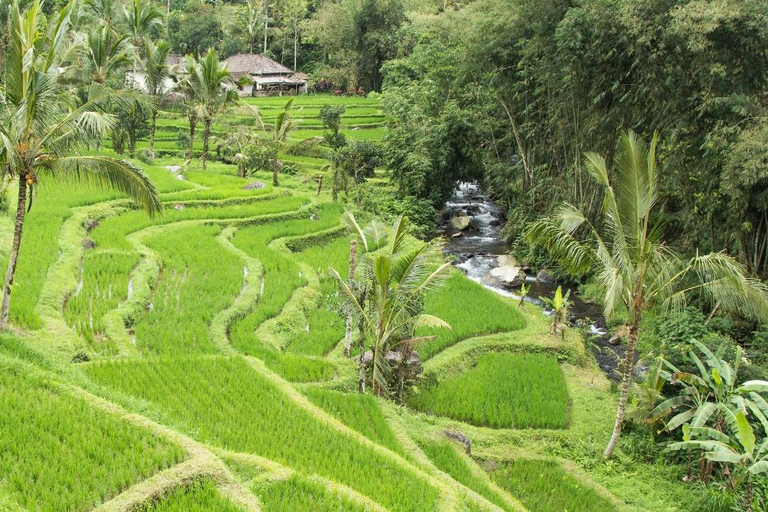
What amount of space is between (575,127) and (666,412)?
912 centimetres

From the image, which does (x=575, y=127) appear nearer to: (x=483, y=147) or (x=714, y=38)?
(x=714, y=38)

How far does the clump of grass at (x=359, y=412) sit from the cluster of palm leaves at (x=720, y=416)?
332 centimetres

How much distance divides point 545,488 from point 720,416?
7.62ft

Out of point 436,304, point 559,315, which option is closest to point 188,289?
point 436,304

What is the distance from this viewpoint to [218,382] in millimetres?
7961

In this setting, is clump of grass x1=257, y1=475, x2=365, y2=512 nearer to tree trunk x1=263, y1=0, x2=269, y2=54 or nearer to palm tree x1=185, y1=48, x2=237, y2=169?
palm tree x1=185, y1=48, x2=237, y2=169

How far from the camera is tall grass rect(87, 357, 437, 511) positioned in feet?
20.1

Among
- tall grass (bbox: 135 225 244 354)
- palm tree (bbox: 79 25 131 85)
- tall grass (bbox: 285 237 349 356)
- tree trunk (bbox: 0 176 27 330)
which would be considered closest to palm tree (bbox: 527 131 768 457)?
tall grass (bbox: 285 237 349 356)

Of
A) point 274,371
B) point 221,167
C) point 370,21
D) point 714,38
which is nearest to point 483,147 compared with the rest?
point 221,167

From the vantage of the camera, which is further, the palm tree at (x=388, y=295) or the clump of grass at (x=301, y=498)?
the palm tree at (x=388, y=295)

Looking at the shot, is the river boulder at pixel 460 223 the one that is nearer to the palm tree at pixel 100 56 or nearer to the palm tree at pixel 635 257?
the palm tree at pixel 100 56

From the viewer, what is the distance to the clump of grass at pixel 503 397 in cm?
900

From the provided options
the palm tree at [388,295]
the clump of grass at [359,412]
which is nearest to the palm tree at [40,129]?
the palm tree at [388,295]

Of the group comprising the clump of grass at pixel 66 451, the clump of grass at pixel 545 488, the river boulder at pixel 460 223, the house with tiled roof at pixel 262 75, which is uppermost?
the house with tiled roof at pixel 262 75
